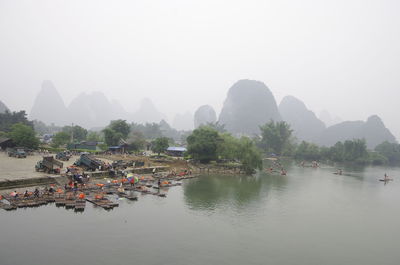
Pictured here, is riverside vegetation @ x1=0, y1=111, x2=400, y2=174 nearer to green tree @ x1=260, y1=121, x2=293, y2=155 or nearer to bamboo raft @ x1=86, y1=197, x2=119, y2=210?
green tree @ x1=260, y1=121, x2=293, y2=155

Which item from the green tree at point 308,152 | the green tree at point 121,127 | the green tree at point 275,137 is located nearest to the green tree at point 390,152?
the green tree at point 308,152

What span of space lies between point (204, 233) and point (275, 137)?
7015 cm

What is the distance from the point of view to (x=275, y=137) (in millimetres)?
82062

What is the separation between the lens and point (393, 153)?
282 ft

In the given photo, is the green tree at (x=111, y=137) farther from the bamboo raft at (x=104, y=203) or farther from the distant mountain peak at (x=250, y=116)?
the distant mountain peak at (x=250, y=116)

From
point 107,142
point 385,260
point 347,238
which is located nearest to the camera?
point 385,260

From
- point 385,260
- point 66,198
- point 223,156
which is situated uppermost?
point 223,156

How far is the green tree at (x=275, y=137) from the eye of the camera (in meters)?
82.0

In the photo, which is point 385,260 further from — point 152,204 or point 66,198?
point 66,198

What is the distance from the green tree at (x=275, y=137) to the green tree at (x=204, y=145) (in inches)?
1667

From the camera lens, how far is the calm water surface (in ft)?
40.9

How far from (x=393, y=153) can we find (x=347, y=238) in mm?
86251

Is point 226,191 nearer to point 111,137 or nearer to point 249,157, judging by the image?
point 249,157

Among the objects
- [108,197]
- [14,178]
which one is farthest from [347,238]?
[14,178]
